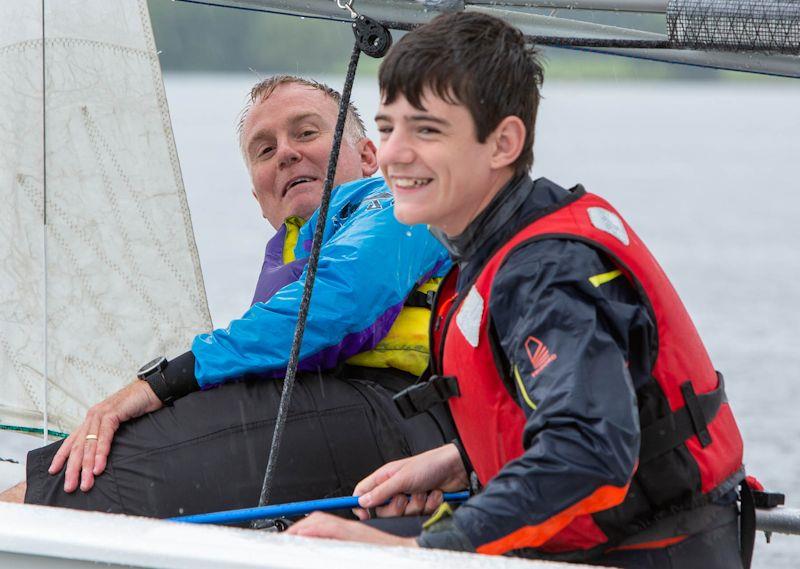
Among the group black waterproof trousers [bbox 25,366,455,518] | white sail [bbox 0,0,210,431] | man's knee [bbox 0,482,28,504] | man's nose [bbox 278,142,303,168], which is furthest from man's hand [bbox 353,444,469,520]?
white sail [bbox 0,0,210,431]

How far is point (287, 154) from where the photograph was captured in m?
2.67

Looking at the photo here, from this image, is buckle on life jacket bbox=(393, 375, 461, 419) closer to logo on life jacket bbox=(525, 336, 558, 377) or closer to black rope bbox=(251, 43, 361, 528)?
logo on life jacket bbox=(525, 336, 558, 377)

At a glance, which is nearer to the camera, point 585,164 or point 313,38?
point 313,38

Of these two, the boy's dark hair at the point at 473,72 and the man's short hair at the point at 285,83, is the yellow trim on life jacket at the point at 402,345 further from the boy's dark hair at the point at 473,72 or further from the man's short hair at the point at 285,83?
the boy's dark hair at the point at 473,72

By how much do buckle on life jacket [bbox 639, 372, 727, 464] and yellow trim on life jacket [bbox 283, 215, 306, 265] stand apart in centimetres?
121

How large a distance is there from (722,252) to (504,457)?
1322cm

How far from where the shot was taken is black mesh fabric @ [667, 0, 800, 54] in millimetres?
2008

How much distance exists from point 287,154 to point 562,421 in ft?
4.49

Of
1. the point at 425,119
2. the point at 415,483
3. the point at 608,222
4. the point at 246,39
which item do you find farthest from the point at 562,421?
the point at 246,39

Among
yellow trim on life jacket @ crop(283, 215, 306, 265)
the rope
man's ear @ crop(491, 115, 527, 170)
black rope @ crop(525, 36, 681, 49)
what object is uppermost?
black rope @ crop(525, 36, 681, 49)

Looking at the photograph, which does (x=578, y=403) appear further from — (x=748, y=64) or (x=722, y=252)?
(x=722, y=252)

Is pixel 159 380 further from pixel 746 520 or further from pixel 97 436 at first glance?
pixel 746 520

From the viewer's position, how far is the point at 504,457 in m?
1.69

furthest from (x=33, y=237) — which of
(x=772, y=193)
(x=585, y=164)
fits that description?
(x=585, y=164)
